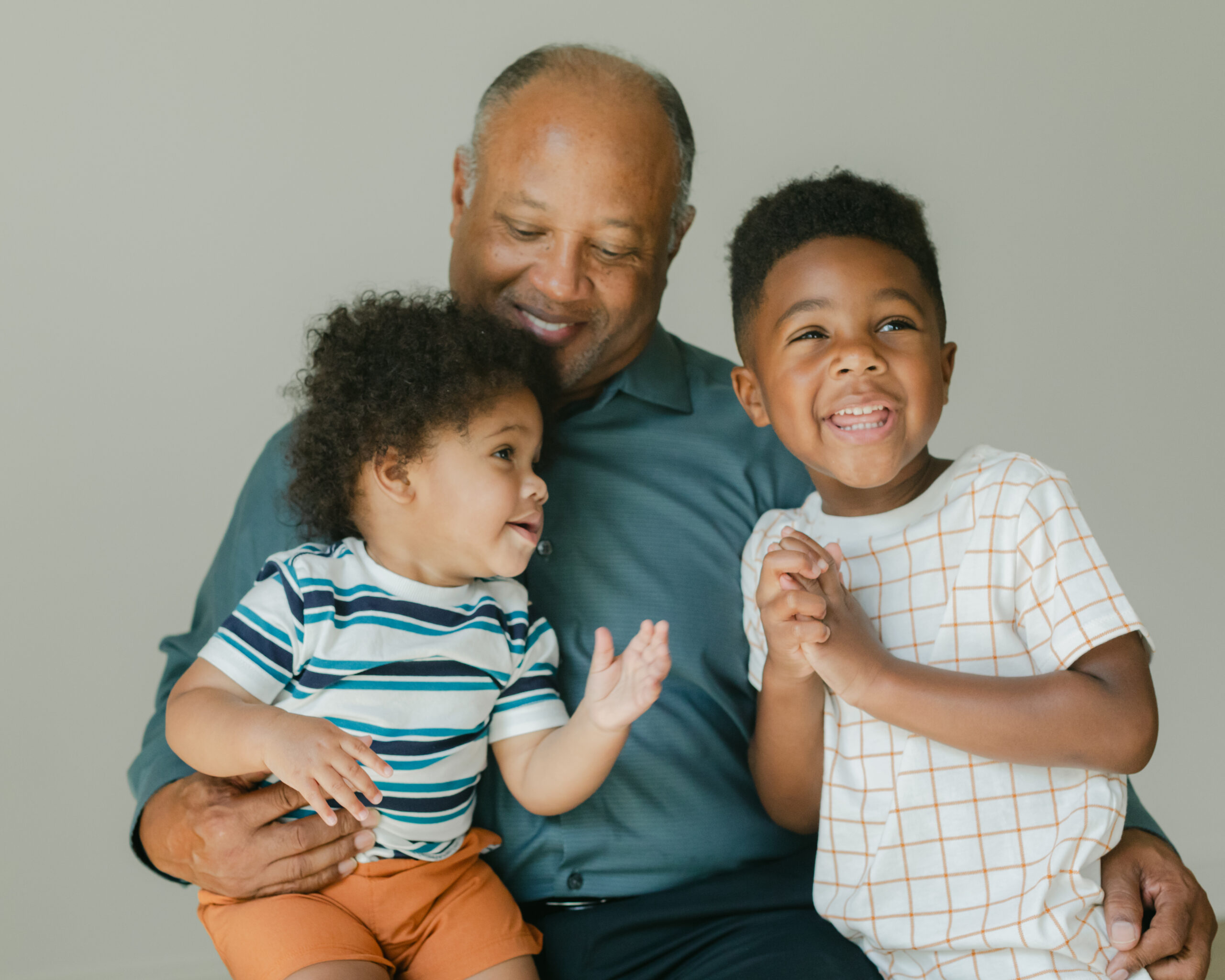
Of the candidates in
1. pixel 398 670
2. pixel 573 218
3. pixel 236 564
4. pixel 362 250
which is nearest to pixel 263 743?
pixel 398 670

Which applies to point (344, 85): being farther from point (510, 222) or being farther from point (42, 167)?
point (510, 222)

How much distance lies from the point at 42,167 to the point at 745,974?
2329 mm

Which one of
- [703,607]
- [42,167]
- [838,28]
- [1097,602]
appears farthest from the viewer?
[838,28]

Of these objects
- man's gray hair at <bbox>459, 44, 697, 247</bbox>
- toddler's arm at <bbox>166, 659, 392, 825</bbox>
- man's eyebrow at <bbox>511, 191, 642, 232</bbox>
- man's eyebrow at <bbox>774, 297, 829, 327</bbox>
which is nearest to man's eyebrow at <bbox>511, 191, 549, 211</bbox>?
man's eyebrow at <bbox>511, 191, 642, 232</bbox>

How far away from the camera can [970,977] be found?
147 centimetres

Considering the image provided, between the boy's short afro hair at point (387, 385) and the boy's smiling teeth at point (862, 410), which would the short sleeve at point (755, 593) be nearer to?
the boy's smiling teeth at point (862, 410)

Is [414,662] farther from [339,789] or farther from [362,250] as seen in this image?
[362,250]

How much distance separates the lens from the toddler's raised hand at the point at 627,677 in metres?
1.47

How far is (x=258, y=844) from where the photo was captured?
5.10ft

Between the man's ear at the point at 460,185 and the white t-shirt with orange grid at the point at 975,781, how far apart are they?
963 mm

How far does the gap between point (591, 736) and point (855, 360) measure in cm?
59

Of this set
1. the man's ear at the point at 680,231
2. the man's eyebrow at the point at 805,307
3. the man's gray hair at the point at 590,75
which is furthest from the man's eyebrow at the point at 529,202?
the man's eyebrow at the point at 805,307

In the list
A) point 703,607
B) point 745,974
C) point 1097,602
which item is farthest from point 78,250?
point 1097,602

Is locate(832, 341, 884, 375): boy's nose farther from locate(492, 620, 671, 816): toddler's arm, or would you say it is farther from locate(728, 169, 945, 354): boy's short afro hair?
locate(492, 620, 671, 816): toddler's arm
